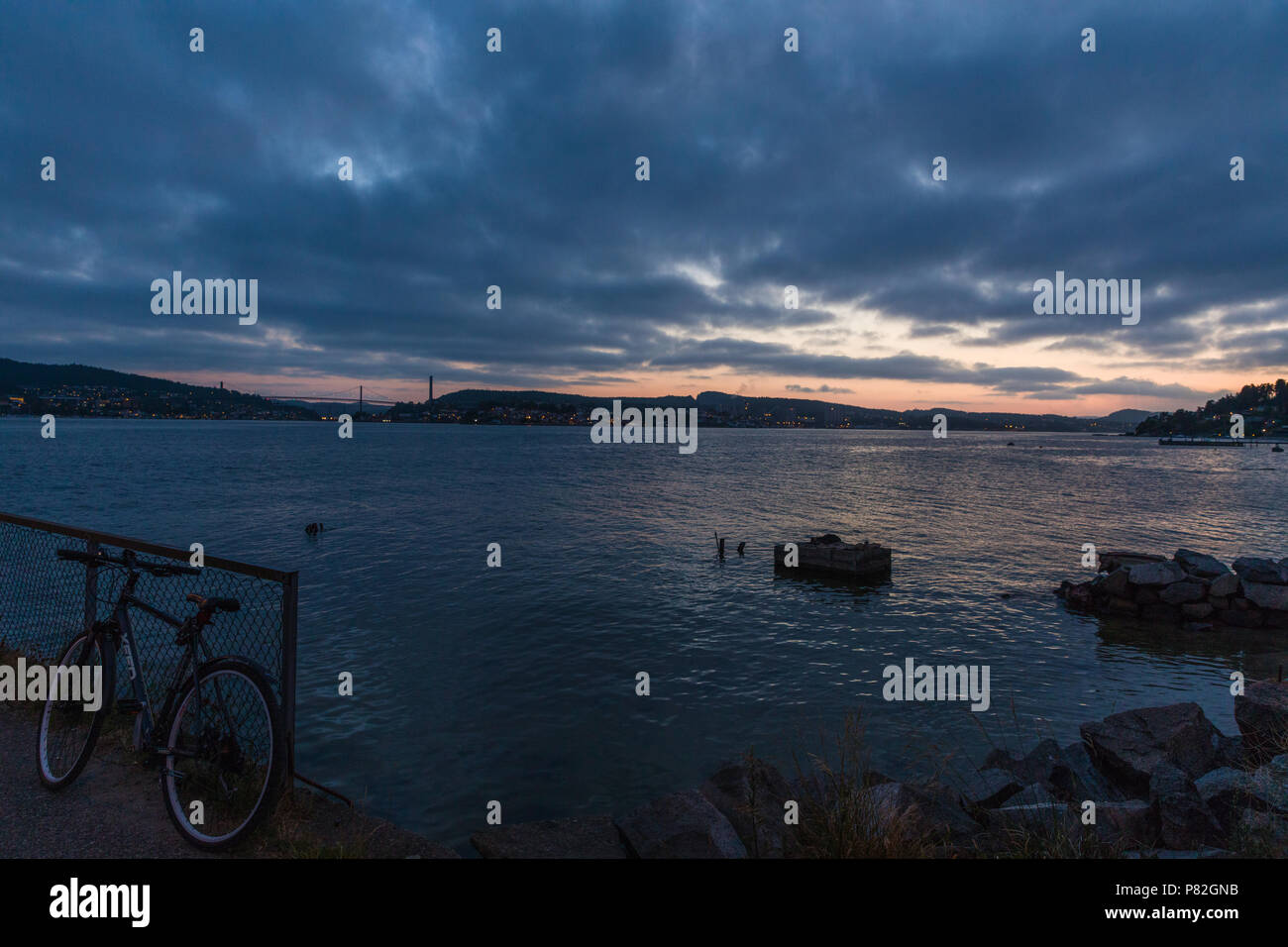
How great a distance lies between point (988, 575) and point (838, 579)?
25.1 feet

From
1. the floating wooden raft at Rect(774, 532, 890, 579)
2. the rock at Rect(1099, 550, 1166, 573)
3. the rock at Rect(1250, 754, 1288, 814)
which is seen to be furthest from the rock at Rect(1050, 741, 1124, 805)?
the rock at Rect(1099, 550, 1166, 573)

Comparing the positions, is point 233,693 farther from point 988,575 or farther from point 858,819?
point 988,575

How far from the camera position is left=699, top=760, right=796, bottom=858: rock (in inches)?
288

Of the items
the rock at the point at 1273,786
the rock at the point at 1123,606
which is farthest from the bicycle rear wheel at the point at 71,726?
the rock at the point at 1123,606

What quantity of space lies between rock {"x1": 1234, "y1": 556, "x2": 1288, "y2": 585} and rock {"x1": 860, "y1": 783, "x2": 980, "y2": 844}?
23160mm

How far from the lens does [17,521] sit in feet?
27.8

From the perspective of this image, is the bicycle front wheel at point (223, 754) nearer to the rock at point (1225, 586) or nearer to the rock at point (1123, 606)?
the rock at point (1123, 606)

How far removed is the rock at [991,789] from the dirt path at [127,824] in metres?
7.53

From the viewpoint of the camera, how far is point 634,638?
19.2 metres

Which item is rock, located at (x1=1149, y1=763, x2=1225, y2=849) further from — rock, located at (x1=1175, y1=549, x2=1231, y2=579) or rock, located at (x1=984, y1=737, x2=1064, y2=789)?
rock, located at (x1=1175, y1=549, x2=1231, y2=579)

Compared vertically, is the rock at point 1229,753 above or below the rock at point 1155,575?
below

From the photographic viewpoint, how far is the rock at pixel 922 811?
599 cm

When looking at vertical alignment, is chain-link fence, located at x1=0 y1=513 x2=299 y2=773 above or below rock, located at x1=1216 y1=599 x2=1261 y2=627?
above

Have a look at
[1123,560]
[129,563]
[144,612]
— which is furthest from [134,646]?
[1123,560]
